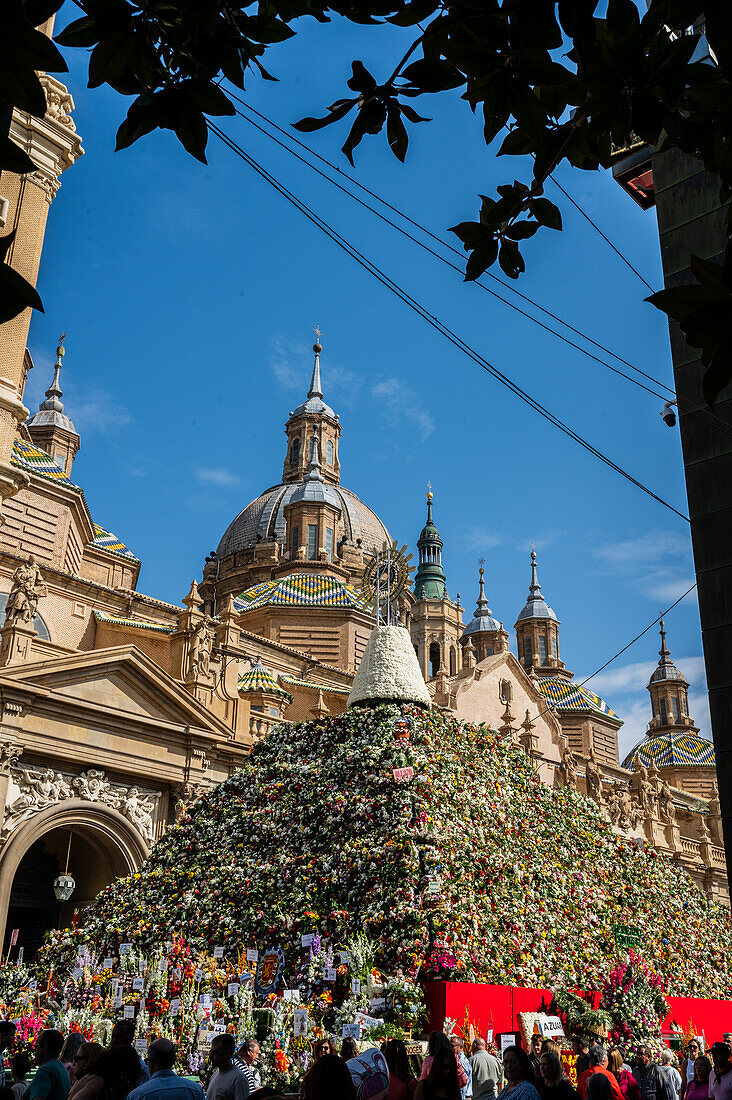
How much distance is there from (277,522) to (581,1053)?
5095 cm

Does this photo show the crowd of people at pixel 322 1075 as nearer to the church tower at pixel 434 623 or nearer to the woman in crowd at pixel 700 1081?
the woman in crowd at pixel 700 1081

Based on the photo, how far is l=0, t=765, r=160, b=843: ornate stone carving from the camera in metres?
20.0

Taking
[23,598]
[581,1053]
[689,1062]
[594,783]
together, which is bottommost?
[689,1062]

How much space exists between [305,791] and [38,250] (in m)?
12.2

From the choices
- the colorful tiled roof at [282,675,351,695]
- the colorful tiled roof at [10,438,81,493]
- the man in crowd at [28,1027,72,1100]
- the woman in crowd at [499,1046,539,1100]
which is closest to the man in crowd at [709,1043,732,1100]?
the woman in crowd at [499,1046,539,1100]

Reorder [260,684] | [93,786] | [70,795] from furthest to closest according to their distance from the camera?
[260,684]
[93,786]
[70,795]

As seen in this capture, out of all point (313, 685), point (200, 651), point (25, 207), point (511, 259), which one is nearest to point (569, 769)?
point (313, 685)

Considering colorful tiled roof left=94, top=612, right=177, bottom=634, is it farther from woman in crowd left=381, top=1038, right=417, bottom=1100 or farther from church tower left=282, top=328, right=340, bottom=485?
church tower left=282, top=328, right=340, bottom=485

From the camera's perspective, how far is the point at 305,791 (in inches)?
752

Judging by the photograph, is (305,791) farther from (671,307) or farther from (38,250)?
(671,307)

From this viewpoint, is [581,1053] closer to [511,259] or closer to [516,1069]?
[516,1069]

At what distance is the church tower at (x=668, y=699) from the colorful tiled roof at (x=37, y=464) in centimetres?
Result: 5601

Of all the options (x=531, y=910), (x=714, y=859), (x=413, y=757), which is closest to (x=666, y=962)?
(x=531, y=910)

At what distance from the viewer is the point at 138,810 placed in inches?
873
